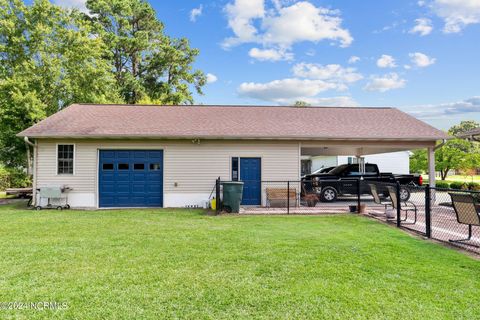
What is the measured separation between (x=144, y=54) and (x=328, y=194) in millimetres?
27062

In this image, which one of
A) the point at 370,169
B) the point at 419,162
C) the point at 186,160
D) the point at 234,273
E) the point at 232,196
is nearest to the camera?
the point at 234,273

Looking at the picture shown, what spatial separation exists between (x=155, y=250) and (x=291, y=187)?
8.09 m

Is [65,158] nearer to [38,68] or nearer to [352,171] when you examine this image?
[38,68]

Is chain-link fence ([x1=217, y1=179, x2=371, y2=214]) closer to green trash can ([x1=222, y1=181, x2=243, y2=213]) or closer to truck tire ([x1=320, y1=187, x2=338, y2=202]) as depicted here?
truck tire ([x1=320, y1=187, x2=338, y2=202])

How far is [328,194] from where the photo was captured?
47.3 feet

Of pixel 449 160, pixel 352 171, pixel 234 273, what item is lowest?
pixel 234 273

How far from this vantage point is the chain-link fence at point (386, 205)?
6.47m

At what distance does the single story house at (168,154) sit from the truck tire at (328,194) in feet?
6.80

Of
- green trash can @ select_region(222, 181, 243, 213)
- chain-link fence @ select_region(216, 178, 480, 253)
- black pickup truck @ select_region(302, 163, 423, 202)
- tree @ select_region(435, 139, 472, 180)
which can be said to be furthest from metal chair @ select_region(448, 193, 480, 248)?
tree @ select_region(435, 139, 472, 180)

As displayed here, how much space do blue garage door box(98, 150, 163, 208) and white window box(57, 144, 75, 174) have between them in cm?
115

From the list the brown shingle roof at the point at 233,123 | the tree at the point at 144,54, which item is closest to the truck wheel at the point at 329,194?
the brown shingle roof at the point at 233,123

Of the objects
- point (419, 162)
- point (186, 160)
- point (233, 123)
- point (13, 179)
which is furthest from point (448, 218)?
point (13, 179)

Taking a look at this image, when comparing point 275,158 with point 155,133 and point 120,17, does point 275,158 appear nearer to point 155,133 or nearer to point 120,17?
point 155,133

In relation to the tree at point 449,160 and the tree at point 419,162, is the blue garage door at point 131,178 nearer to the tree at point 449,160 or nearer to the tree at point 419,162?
the tree at point 449,160
